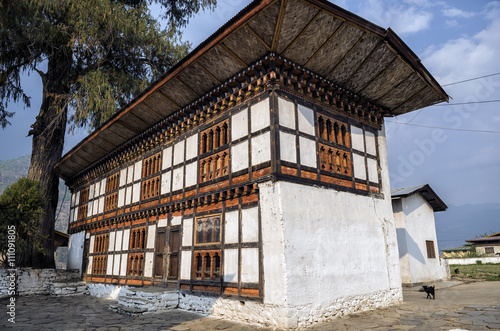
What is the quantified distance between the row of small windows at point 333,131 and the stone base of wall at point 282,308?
473cm

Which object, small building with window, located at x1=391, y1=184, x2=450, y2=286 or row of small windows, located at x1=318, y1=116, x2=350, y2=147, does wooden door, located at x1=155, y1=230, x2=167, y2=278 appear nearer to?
row of small windows, located at x1=318, y1=116, x2=350, y2=147

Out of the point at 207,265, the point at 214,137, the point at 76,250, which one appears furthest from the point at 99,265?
the point at 214,137

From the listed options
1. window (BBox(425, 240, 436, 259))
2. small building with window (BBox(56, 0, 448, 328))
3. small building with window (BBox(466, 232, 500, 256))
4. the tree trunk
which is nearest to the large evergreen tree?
the tree trunk

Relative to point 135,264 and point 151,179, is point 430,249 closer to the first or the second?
point 151,179

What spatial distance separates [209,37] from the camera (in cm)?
875

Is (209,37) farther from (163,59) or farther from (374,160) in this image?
(163,59)

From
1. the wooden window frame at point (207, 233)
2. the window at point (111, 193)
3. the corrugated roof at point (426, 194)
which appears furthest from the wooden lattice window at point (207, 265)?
the corrugated roof at point (426, 194)

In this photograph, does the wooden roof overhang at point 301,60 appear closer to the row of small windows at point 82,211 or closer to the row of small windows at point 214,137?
the row of small windows at point 214,137

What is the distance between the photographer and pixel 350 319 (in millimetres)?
8695

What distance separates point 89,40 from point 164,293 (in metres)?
13.8

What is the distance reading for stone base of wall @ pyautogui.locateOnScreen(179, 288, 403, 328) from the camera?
7809 mm

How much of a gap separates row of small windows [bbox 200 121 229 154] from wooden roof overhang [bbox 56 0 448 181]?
91 centimetres

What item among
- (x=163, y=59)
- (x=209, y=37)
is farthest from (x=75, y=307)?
(x=163, y=59)

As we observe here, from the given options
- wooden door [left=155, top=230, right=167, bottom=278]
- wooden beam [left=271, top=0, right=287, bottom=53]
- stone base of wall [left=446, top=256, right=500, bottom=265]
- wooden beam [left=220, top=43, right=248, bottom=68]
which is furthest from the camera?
stone base of wall [left=446, top=256, right=500, bottom=265]
